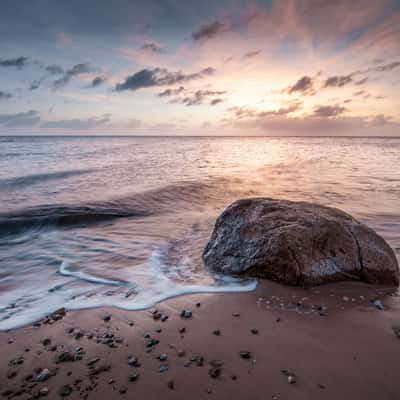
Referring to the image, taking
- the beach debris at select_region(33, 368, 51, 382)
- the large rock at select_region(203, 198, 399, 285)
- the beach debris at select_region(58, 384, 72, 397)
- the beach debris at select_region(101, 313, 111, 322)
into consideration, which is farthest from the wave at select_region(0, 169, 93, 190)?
the beach debris at select_region(58, 384, 72, 397)

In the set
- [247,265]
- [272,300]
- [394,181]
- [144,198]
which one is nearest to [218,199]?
[144,198]

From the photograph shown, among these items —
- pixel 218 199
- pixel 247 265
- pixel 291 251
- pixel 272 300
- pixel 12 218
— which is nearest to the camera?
pixel 272 300

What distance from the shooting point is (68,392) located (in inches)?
89.6

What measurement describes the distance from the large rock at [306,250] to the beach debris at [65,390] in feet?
8.64

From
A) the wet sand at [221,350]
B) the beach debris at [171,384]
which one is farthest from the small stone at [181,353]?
the beach debris at [171,384]

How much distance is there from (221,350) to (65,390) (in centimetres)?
140

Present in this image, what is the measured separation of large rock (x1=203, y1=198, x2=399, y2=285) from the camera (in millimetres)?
3928

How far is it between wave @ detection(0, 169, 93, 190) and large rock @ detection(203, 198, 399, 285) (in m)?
13.2

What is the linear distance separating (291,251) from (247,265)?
2.33 feet

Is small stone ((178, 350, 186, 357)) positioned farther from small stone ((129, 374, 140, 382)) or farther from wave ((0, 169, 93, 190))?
wave ((0, 169, 93, 190))

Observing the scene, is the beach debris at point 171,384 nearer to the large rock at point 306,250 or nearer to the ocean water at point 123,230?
the ocean water at point 123,230

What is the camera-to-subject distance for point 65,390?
7.52 feet

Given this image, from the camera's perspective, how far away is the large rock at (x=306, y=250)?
3.93 metres

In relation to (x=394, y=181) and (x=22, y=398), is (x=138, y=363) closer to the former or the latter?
(x=22, y=398)
